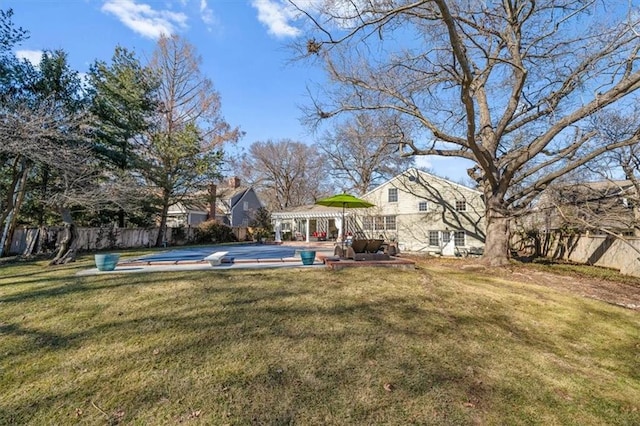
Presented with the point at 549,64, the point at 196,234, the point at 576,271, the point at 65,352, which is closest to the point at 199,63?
the point at 196,234

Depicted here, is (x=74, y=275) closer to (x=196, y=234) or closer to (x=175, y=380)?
(x=175, y=380)

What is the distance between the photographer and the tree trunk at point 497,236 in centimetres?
1248

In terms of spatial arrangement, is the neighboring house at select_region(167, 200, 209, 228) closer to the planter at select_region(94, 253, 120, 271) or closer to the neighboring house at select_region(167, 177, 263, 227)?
the neighboring house at select_region(167, 177, 263, 227)

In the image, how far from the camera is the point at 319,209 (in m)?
26.8

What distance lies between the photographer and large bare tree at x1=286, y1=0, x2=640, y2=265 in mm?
9656

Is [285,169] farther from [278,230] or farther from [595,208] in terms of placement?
[595,208]

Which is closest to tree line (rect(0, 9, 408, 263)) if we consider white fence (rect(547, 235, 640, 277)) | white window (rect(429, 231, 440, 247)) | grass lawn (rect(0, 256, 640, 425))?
white window (rect(429, 231, 440, 247))

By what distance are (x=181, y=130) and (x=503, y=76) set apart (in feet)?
61.3

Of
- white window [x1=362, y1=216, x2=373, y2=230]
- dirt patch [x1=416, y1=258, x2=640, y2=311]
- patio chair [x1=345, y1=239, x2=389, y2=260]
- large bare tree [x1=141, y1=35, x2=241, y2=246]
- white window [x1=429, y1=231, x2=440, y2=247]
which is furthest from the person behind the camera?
white window [x1=362, y1=216, x2=373, y2=230]

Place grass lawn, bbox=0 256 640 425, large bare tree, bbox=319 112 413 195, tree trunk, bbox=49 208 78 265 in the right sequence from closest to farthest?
1. grass lawn, bbox=0 256 640 425
2. tree trunk, bbox=49 208 78 265
3. large bare tree, bbox=319 112 413 195

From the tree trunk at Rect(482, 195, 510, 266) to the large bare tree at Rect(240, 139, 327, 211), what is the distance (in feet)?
83.6

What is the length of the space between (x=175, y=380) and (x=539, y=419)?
3.59m

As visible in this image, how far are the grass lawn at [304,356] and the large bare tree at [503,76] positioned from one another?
605 cm

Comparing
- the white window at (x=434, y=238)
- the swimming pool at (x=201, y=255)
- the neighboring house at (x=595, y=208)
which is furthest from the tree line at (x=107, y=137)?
Result: the neighboring house at (x=595, y=208)
